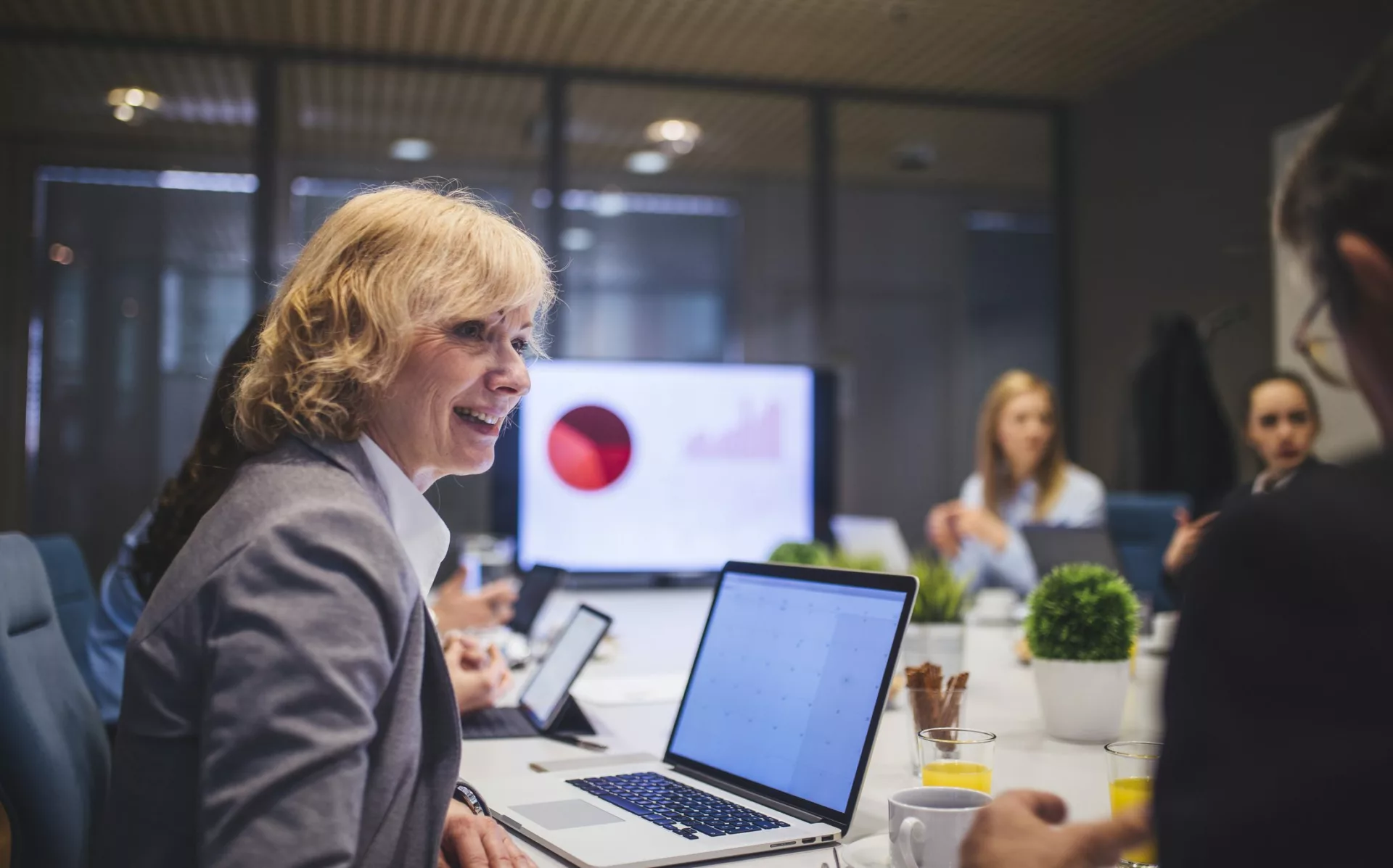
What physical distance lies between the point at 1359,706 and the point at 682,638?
6.44 ft

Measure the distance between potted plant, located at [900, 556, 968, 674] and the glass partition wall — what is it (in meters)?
2.65

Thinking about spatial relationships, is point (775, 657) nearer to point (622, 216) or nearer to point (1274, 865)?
point (1274, 865)

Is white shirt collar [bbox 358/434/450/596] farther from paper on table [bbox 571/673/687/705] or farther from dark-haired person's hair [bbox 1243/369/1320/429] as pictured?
dark-haired person's hair [bbox 1243/369/1320/429]

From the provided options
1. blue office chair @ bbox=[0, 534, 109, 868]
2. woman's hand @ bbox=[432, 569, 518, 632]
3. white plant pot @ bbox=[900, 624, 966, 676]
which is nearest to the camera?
blue office chair @ bbox=[0, 534, 109, 868]

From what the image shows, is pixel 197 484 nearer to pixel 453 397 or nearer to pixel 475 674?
pixel 475 674

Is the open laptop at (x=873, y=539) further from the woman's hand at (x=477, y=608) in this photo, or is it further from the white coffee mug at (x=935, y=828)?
the white coffee mug at (x=935, y=828)

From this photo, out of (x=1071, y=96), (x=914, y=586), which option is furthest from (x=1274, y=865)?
(x=1071, y=96)

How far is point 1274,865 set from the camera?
0.52m

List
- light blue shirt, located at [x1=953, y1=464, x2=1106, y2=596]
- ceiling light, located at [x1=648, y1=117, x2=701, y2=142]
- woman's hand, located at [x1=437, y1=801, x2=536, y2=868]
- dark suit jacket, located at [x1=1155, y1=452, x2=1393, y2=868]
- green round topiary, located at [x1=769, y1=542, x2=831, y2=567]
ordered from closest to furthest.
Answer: dark suit jacket, located at [x1=1155, y1=452, x2=1393, y2=868] < woman's hand, located at [x1=437, y1=801, x2=536, y2=868] < green round topiary, located at [x1=769, y1=542, x2=831, y2=567] < light blue shirt, located at [x1=953, y1=464, x2=1106, y2=596] < ceiling light, located at [x1=648, y1=117, x2=701, y2=142]

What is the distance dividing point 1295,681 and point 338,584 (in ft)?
2.08

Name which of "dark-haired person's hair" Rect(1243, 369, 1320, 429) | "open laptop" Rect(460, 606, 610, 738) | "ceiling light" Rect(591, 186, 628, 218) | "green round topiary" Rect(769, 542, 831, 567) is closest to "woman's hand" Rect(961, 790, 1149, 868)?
"open laptop" Rect(460, 606, 610, 738)

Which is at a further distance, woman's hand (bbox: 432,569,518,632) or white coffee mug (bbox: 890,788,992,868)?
woman's hand (bbox: 432,569,518,632)

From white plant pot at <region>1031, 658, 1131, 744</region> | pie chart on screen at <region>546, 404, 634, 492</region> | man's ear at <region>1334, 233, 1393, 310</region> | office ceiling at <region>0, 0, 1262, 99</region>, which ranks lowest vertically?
white plant pot at <region>1031, 658, 1131, 744</region>

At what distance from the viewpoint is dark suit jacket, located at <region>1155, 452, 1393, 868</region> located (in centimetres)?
50
